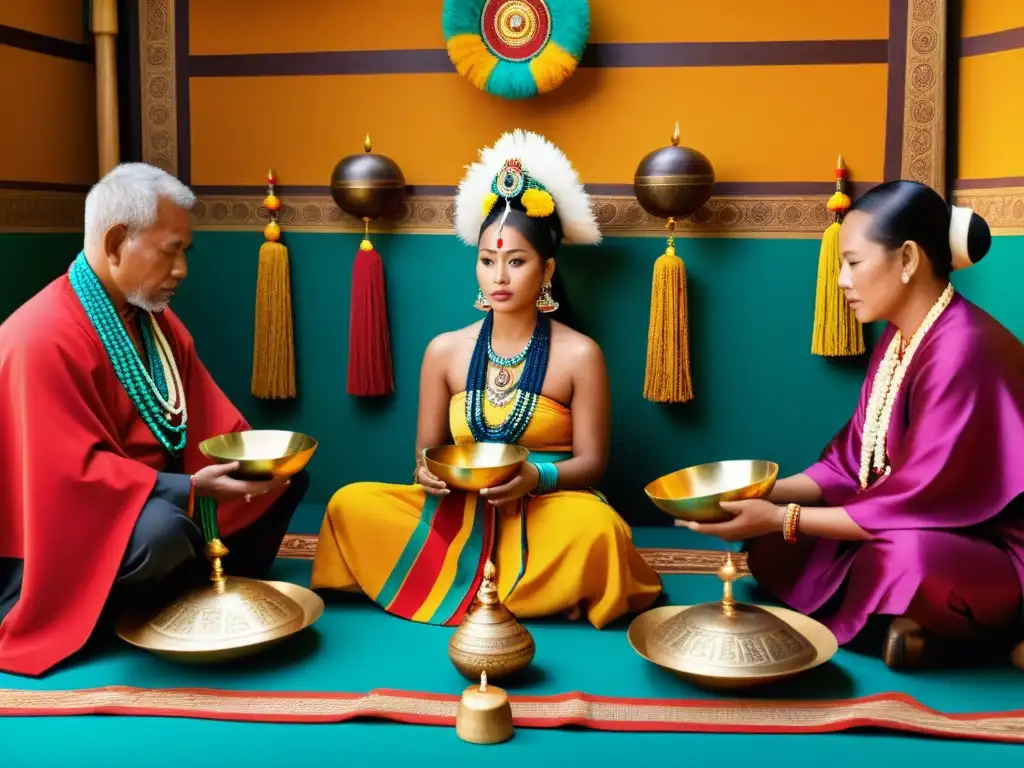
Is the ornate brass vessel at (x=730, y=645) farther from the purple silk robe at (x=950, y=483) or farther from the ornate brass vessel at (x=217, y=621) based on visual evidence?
the ornate brass vessel at (x=217, y=621)

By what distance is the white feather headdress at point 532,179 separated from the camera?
417 centimetres

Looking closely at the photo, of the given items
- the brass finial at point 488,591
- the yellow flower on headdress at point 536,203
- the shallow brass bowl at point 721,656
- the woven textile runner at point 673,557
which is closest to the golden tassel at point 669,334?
the woven textile runner at point 673,557

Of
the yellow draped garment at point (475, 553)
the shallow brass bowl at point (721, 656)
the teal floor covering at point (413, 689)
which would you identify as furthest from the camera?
the yellow draped garment at point (475, 553)

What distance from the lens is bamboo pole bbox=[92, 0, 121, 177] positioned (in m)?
4.91

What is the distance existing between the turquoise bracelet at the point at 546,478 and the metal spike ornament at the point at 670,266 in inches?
40.6

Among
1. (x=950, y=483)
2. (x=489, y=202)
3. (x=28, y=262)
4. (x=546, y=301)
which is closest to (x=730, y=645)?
(x=950, y=483)

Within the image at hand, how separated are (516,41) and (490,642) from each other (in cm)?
264

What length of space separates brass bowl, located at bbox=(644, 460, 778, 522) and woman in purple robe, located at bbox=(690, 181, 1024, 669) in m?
0.04

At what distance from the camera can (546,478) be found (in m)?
3.83

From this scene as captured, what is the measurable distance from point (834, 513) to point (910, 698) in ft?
1.87

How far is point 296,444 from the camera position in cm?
369

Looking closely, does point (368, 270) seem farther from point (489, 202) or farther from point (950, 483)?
point (950, 483)

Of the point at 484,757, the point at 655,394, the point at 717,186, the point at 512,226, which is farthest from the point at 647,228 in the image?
the point at 484,757

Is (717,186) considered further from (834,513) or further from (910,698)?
(910,698)
